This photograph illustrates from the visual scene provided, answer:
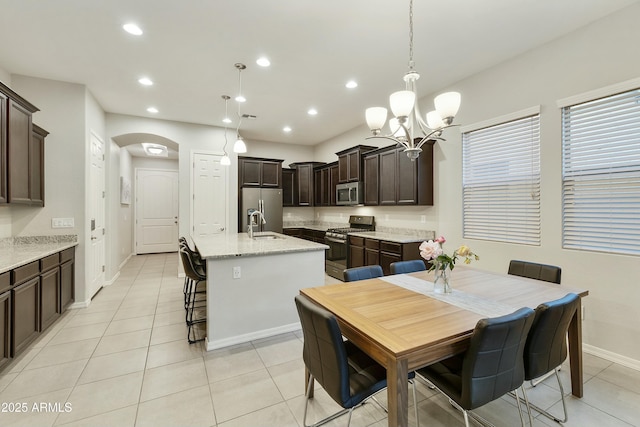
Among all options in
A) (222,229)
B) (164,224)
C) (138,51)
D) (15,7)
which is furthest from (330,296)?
(164,224)

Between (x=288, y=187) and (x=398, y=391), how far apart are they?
6.00m

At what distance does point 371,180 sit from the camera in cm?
493

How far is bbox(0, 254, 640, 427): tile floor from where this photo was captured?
71.1 inches

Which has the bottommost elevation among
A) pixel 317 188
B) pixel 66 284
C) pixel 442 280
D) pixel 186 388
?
pixel 186 388

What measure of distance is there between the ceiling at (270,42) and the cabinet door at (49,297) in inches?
94.2

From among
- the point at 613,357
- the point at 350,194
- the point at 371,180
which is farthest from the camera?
the point at 350,194

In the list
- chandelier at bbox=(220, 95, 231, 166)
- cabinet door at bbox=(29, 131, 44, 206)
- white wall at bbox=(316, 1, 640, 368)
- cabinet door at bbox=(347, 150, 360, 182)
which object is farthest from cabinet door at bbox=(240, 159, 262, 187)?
white wall at bbox=(316, 1, 640, 368)

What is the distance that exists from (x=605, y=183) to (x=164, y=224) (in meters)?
9.25

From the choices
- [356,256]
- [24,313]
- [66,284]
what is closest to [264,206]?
[356,256]

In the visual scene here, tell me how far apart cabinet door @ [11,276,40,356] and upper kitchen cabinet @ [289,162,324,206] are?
16.1ft

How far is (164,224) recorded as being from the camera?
829 cm

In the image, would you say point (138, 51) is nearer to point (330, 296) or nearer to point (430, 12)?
point (430, 12)

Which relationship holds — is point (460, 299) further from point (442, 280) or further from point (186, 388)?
point (186, 388)

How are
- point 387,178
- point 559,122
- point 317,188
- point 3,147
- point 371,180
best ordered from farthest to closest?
point 317,188
point 371,180
point 387,178
point 559,122
point 3,147
